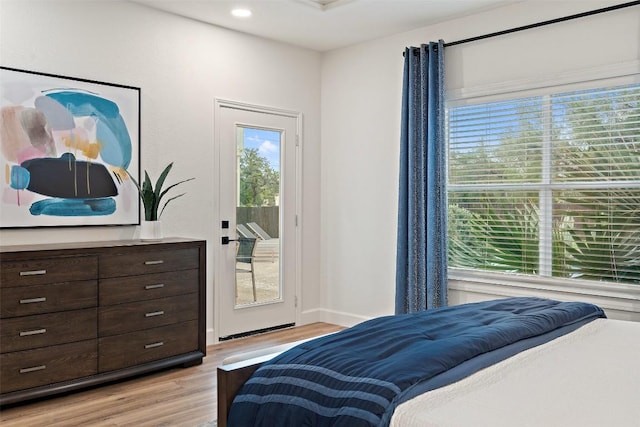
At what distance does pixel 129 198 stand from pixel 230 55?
153 cm

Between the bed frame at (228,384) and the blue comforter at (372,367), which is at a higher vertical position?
the blue comforter at (372,367)

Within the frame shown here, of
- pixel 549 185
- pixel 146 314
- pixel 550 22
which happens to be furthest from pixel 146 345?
pixel 550 22

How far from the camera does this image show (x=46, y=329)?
3250mm

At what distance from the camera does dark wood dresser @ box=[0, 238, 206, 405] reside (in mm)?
3148

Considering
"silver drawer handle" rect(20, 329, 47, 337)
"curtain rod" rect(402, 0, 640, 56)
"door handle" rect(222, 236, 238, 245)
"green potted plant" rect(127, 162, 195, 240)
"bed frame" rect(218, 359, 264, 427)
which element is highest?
"curtain rod" rect(402, 0, 640, 56)

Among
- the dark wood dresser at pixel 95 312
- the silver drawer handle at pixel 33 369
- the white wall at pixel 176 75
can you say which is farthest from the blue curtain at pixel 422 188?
the silver drawer handle at pixel 33 369

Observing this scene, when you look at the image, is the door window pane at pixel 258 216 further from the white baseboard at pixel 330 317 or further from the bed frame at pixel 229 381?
the bed frame at pixel 229 381

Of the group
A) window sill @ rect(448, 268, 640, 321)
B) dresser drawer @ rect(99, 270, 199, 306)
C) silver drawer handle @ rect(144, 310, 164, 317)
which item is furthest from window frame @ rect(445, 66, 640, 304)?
silver drawer handle @ rect(144, 310, 164, 317)

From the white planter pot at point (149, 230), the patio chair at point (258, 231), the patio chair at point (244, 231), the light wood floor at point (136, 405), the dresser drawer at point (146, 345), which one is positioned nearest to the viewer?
the light wood floor at point (136, 405)

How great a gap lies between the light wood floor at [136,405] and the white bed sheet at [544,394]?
71.7 inches

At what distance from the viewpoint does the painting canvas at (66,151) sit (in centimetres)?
353

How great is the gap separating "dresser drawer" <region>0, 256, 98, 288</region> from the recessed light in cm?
210

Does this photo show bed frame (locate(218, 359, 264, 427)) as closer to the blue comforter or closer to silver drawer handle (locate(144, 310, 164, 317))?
the blue comforter

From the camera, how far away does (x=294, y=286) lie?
5.30 metres
